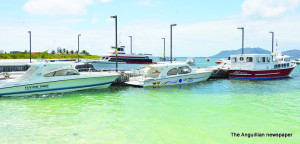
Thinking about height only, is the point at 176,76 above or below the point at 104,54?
below

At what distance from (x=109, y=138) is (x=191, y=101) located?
25.0ft

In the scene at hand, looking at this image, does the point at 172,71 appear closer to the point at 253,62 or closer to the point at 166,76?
the point at 166,76

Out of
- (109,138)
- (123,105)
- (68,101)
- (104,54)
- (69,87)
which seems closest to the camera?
(109,138)

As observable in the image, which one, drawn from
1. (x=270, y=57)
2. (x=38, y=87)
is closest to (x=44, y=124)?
(x=38, y=87)

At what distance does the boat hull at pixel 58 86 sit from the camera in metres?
15.8

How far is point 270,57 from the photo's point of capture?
28.6 metres

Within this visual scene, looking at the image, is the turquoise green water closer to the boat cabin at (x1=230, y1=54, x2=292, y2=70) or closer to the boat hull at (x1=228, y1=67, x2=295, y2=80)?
the boat hull at (x1=228, y1=67, x2=295, y2=80)

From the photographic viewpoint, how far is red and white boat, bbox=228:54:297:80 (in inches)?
1093

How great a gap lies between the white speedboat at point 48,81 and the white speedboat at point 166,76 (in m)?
3.89

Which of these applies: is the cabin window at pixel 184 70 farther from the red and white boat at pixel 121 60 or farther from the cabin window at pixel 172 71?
the red and white boat at pixel 121 60

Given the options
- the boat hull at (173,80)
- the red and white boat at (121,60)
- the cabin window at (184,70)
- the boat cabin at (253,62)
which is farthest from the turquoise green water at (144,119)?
the red and white boat at (121,60)

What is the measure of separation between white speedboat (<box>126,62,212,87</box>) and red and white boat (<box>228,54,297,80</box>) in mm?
6787

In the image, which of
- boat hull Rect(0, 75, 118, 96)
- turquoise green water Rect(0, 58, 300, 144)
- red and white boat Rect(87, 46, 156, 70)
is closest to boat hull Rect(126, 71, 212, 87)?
boat hull Rect(0, 75, 118, 96)

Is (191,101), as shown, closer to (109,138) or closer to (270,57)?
(109,138)
